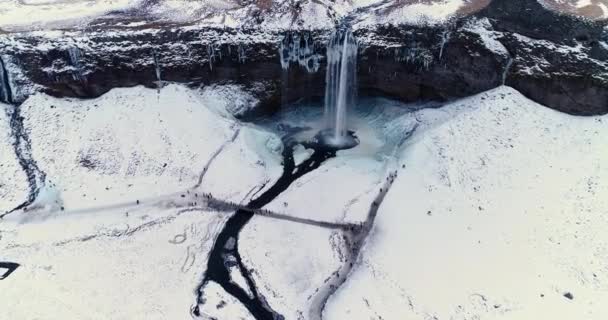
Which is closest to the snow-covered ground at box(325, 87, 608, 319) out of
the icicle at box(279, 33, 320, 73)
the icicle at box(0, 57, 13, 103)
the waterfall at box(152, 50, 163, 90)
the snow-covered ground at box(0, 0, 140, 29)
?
the icicle at box(279, 33, 320, 73)

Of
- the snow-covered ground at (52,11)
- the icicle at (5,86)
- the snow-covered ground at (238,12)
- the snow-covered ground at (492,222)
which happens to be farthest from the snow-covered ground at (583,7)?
the icicle at (5,86)

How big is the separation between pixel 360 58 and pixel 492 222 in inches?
550

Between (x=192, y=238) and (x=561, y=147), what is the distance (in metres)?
21.4

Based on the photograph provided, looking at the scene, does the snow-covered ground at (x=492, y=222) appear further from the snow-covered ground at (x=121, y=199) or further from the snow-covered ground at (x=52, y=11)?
the snow-covered ground at (x=52, y=11)

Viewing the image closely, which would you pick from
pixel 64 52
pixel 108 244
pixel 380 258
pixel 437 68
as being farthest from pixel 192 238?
pixel 437 68

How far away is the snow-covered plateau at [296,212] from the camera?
2150 centimetres

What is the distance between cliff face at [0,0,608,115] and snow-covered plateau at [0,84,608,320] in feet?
3.90

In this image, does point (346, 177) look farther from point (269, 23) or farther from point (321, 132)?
point (269, 23)

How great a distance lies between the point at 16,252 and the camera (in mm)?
23797

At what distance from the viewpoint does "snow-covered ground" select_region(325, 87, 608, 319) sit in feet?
69.3

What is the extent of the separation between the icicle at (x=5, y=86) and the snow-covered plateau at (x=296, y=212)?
5.28 ft

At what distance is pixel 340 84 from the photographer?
107 ft

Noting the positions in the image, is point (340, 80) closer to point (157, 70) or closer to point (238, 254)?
point (157, 70)

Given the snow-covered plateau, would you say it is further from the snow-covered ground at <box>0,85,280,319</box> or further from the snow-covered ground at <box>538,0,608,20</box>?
the snow-covered ground at <box>538,0,608,20</box>
